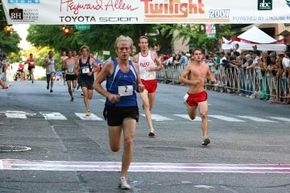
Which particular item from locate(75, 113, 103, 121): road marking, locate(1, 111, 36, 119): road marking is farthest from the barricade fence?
locate(1, 111, 36, 119): road marking

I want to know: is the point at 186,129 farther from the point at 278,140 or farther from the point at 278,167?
the point at 278,167

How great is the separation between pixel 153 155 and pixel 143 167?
1277 millimetres

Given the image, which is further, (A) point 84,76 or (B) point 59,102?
(B) point 59,102

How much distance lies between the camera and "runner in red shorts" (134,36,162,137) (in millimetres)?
14117

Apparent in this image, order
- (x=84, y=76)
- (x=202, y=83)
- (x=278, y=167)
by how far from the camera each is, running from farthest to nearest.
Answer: (x=84, y=76)
(x=202, y=83)
(x=278, y=167)

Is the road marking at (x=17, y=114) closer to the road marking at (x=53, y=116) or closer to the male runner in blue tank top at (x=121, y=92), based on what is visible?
the road marking at (x=53, y=116)

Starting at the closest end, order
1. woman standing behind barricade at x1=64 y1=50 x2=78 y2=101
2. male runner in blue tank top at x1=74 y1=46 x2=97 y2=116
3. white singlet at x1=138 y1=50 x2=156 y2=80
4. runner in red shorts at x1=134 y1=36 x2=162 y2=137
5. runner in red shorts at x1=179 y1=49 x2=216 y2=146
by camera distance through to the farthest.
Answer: runner in red shorts at x1=179 y1=49 x2=216 y2=146 → runner in red shorts at x1=134 y1=36 x2=162 y2=137 → white singlet at x1=138 y1=50 x2=156 y2=80 → male runner in blue tank top at x1=74 y1=46 x2=97 y2=116 → woman standing behind barricade at x1=64 y1=50 x2=78 y2=101

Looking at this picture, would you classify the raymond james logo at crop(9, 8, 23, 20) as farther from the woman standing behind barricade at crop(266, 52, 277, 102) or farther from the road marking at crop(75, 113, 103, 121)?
the woman standing behind barricade at crop(266, 52, 277, 102)

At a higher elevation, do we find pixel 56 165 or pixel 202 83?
pixel 202 83

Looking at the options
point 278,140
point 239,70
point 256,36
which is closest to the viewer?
point 278,140

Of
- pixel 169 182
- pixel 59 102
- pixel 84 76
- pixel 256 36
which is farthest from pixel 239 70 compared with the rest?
pixel 169 182

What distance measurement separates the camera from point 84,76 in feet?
62.7

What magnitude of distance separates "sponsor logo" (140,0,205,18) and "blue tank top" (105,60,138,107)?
44.7 feet

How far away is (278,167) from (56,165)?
325 cm
